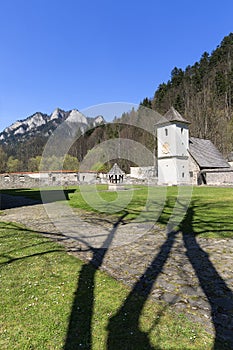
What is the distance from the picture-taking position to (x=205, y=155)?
Answer: 1423 inches

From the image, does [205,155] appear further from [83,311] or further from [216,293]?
[83,311]

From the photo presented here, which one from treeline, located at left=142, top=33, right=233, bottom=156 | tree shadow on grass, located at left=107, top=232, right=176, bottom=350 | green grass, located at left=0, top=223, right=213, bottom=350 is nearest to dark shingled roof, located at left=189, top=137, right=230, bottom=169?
treeline, located at left=142, top=33, right=233, bottom=156

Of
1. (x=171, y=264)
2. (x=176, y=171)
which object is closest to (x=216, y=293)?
(x=171, y=264)

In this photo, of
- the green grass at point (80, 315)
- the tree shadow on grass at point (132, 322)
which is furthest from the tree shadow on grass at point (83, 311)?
the tree shadow on grass at point (132, 322)

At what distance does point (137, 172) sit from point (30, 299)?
4833 centimetres

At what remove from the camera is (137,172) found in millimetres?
51375

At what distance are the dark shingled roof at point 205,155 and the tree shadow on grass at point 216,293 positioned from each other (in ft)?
98.7

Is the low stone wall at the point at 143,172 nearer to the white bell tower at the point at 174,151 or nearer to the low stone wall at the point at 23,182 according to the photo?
the white bell tower at the point at 174,151

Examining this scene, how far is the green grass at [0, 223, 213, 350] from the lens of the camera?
2.55 metres

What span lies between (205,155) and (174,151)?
17.6 ft

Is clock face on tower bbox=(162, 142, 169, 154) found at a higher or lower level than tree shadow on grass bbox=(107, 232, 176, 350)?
higher

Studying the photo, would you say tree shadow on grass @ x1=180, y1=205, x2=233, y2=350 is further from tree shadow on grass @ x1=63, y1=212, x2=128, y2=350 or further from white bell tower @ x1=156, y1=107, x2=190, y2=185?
white bell tower @ x1=156, y1=107, x2=190, y2=185

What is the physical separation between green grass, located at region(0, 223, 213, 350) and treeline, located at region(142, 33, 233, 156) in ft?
161

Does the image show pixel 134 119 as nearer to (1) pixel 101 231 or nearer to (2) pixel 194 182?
(2) pixel 194 182
